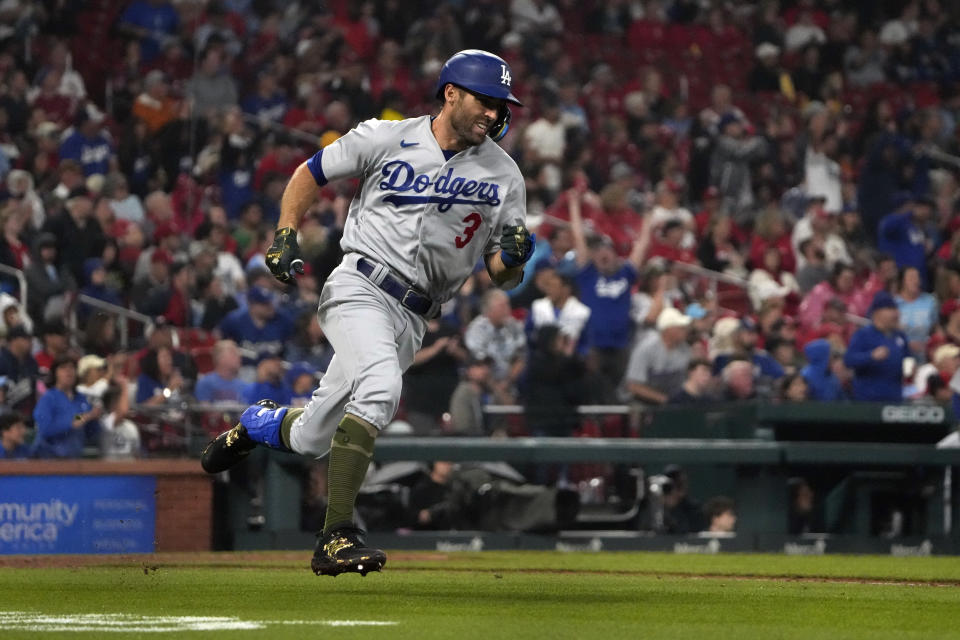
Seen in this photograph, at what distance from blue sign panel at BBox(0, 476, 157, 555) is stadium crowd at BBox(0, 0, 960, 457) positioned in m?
0.65

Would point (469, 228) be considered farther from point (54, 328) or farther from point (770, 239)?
point (770, 239)

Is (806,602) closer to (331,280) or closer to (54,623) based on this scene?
(331,280)

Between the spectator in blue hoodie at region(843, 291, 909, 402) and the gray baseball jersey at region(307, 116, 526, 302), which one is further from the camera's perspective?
the spectator in blue hoodie at region(843, 291, 909, 402)

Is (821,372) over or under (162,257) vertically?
under

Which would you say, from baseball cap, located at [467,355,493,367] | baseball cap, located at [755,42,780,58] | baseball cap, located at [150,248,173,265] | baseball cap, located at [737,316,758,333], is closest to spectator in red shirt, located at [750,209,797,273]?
baseball cap, located at [737,316,758,333]

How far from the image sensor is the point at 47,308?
508 inches

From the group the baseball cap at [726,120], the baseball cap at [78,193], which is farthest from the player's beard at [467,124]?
the baseball cap at [726,120]

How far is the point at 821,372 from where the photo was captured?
1302cm

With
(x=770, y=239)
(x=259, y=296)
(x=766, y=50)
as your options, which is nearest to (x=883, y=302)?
(x=770, y=239)

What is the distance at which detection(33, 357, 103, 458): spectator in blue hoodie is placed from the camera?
412 inches

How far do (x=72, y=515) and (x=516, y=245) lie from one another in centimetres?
442

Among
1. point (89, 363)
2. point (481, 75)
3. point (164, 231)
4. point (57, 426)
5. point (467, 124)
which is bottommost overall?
point (57, 426)

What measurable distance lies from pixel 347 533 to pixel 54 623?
1326 millimetres

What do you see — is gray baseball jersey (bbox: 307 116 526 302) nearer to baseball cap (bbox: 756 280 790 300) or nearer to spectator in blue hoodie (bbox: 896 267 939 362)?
spectator in blue hoodie (bbox: 896 267 939 362)
